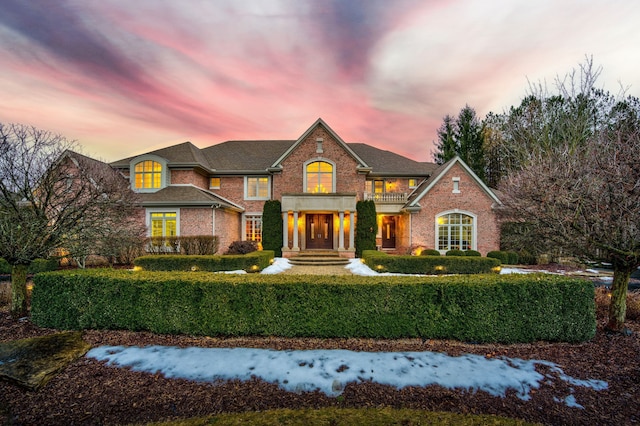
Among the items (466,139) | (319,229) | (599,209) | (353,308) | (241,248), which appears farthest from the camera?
(466,139)

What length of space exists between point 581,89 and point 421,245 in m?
12.1

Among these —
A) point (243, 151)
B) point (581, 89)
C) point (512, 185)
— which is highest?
point (581, 89)

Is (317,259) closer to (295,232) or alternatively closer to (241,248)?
(295,232)

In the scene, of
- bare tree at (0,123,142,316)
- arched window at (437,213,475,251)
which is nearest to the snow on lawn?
bare tree at (0,123,142,316)

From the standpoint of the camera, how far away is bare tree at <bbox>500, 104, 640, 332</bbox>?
15.3 feet

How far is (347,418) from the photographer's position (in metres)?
2.73

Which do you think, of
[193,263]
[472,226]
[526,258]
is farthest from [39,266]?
[526,258]

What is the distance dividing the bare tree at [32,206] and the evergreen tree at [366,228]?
13.3m

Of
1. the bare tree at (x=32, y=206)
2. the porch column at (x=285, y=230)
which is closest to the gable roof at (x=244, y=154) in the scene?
the porch column at (x=285, y=230)

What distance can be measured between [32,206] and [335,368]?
24.5ft

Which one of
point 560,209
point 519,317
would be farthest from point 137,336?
point 560,209

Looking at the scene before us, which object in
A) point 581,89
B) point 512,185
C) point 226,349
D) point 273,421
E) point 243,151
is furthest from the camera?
point 243,151

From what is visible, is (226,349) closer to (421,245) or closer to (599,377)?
(599,377)

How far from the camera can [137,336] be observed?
4.96m
